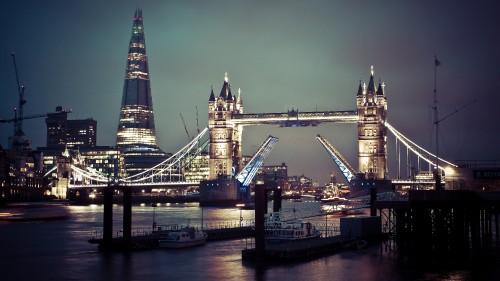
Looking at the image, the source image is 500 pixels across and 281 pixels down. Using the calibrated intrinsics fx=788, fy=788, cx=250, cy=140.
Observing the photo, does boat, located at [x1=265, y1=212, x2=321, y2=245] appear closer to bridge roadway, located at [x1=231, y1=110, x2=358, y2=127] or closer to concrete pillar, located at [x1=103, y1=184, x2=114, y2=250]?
concrete pillar, located at [x1=103, y1=184, x2=114, y2=250]

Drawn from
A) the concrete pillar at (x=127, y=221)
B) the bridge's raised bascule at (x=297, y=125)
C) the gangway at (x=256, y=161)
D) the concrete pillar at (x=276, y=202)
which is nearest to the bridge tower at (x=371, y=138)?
the bridge's raised bascule at (x=297, y=125)

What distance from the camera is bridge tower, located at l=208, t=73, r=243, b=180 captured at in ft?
586

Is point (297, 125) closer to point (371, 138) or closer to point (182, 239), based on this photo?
point (371, 138)

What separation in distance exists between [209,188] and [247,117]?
59.8ft

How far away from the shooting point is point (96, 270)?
196 feet

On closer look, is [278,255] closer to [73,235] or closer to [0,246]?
[0,246]

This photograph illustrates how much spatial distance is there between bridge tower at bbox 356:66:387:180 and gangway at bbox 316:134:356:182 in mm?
3369

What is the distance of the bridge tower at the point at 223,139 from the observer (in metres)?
178

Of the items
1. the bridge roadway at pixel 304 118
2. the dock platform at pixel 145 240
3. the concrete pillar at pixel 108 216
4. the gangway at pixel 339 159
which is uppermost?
the bridge roadway at pixel 304 118

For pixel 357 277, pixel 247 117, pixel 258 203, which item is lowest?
pixel 357 277

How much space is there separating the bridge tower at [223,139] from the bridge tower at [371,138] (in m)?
29.6

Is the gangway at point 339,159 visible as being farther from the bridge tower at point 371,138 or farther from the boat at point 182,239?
the boat at point 182,239

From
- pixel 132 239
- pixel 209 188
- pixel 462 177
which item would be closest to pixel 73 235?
pixel 132 239

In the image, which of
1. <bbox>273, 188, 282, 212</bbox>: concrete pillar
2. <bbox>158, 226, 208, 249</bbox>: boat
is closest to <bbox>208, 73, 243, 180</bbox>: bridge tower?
<bbox>273, 188, 282, 212</bbox>: concrete pillar
